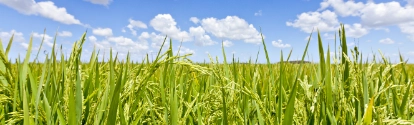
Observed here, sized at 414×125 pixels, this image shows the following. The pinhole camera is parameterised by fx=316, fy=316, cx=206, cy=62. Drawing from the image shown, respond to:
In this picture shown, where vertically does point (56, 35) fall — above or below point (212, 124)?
above

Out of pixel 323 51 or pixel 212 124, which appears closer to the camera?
pixel 323 51

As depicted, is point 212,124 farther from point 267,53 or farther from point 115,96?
point 115,96

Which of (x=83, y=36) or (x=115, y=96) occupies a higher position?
(x=83, y=36)

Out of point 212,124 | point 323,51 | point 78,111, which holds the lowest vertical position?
point 212,124

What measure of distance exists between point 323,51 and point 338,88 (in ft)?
0.40

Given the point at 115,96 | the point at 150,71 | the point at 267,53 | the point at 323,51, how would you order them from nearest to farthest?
the point at 115,96
the point at 150,71
the point at 323,51
the point at 267,53

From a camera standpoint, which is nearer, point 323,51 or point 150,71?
point 150,71

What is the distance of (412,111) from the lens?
4.13ft

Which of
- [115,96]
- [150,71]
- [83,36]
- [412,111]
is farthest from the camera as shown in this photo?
[412,111]

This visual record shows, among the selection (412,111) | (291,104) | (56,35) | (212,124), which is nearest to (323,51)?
(291,104)

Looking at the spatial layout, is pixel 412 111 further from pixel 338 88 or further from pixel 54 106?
pixel 54 106

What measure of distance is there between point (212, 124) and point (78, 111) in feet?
1.77

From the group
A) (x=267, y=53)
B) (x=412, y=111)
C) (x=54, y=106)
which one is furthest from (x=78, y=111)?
(x=412, y=111)

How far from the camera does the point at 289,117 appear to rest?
2.49ft
